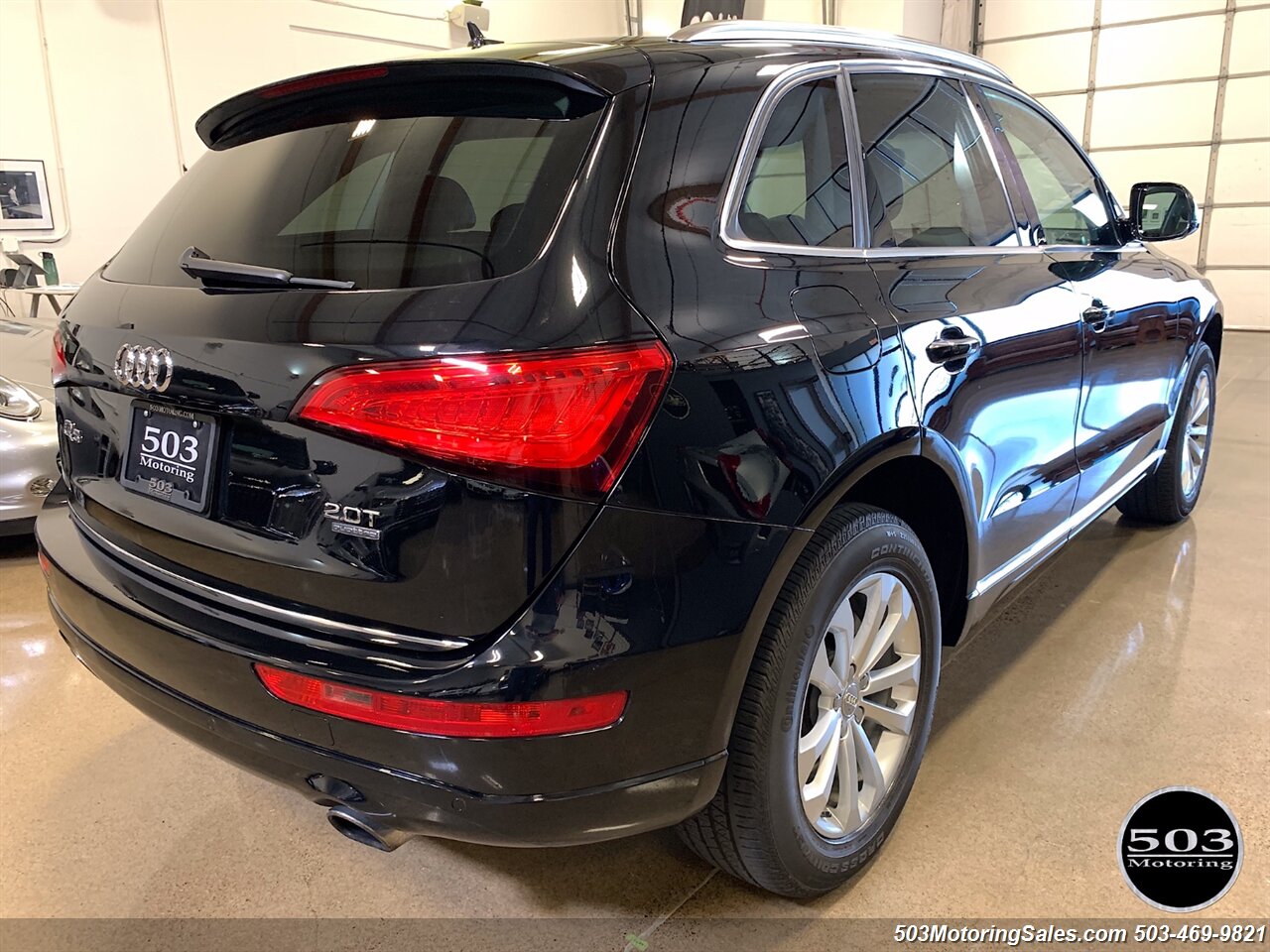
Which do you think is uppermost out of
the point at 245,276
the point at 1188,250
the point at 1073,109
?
the point at 1073,109

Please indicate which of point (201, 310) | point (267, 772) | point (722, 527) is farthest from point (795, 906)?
point (201, 310)

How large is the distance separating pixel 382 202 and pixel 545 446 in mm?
515

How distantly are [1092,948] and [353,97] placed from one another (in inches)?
Answer: 70.8

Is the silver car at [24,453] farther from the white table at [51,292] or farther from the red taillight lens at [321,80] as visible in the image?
the white table at [51,292]

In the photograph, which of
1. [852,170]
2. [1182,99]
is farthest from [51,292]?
[1182,99]

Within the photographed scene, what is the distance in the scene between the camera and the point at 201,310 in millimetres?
1270

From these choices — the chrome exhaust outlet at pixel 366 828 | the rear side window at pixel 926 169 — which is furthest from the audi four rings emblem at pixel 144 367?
the rear side window at pixel 926 169

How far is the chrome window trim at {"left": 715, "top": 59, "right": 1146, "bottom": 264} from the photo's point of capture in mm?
1343

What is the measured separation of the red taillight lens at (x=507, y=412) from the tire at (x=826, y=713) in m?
0.41

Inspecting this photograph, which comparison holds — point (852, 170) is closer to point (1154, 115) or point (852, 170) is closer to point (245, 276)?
point (245, 276)

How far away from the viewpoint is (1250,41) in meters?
9.43

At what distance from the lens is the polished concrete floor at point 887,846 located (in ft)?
5.32

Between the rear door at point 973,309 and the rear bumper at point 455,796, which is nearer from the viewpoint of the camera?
the rear bumper at point 455,796

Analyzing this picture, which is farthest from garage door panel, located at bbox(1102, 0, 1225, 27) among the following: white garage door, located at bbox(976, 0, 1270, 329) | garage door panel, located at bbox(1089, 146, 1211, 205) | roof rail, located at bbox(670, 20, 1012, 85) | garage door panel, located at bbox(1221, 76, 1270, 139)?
roof rail, located at bbox(670, 20, 1012, 85)
